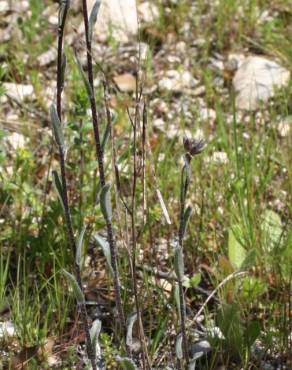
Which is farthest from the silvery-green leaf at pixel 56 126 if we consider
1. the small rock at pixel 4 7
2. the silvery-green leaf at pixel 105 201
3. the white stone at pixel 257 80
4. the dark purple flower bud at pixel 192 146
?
the small rock at pixel 4 7

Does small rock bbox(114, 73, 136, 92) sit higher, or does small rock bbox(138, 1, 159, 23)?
small rock bbox(138, 1, 159, 23)

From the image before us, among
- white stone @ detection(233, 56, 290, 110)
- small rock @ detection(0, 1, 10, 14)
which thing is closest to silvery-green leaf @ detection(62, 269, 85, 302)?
white stone @ detection(233, 56, 290, 110)

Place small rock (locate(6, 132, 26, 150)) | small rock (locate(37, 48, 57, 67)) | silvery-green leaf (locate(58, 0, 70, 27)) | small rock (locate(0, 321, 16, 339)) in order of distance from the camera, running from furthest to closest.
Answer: small rock (locate(37, 48, 57, 67)), small rock (locate(6, 132, 26, 150)), small rock (locate(0, 321, 16, 339)), silvery-green leaf (locate(58, 0, 70, 27))

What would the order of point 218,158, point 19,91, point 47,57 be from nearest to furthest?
point 218,158 < point 19,91 < point 47,57

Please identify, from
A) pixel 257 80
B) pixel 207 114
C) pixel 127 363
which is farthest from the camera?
pixel 257 80

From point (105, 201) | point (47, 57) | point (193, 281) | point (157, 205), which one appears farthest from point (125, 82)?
point (105, 201)

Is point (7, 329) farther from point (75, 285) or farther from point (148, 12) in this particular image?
point (148, 12)

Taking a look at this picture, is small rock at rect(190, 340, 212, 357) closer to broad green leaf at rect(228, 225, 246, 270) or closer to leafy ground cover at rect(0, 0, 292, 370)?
leafy ground cover at rect(0, 0, 292, 370)
